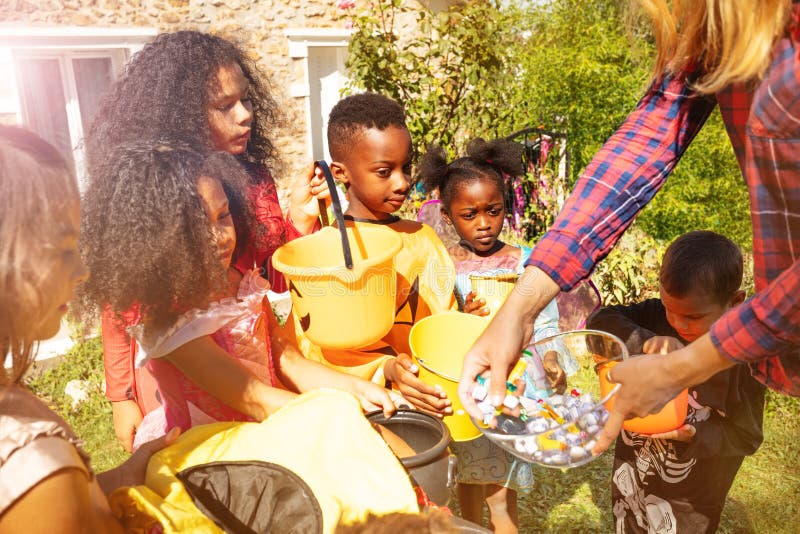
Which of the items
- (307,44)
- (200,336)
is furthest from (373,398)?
(307,44)

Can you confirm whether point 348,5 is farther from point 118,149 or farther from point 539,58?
point 118,149

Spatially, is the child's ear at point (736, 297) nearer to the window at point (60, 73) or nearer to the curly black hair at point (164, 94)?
the curly black hair at point (164, 94)

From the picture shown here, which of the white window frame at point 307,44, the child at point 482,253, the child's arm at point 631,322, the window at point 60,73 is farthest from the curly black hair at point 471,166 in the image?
the white window frame at point 307,44

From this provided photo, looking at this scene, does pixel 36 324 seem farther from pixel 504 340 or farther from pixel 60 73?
pixel 60 73

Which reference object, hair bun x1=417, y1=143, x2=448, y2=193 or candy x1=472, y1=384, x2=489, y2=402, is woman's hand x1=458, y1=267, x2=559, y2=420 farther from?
hair bun x1=417, y1=143, x2=448, y2=193

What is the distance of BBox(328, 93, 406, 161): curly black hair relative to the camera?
2457 mm

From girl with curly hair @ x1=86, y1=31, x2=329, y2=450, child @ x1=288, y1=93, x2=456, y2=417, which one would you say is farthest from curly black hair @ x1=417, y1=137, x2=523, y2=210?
girl with curly hair @ x1=86, y1=31, x2=329, y2=450

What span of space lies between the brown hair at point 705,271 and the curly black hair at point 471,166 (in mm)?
988

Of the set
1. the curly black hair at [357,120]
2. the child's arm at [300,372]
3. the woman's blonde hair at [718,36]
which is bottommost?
the child's arm at [300,372]

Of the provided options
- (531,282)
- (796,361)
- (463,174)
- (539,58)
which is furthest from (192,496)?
(539,58)

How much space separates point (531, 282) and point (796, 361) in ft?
1.99

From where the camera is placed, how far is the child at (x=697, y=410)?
198 centimetres

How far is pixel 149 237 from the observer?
1607 millimetres

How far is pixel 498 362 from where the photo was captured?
4.56ft
